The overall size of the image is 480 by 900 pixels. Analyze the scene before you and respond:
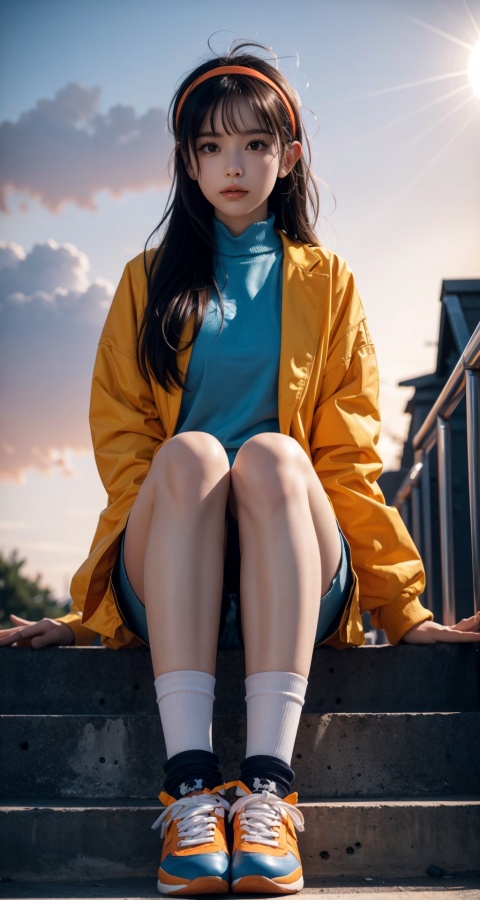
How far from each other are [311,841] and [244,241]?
4.25 feet

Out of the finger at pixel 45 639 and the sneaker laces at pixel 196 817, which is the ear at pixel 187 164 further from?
the sneaker laces at pixel 196 817

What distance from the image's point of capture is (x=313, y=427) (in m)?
2.29

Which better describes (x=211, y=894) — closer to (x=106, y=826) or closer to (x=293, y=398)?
(x=106, y=826)

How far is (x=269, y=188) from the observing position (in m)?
2.28

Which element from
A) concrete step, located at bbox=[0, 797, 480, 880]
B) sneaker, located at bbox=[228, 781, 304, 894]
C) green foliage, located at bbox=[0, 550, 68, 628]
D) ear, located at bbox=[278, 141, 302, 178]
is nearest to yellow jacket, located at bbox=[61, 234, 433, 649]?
ear, located at bbox=[278, 141, 302, 178]

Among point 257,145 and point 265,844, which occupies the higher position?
point 257,145

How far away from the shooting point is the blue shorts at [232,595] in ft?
6.44

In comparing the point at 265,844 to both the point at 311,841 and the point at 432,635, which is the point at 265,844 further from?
the point at 432,635

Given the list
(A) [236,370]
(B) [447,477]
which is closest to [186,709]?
(A) [236,370]

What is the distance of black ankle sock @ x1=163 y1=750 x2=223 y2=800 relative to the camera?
1.63 metres

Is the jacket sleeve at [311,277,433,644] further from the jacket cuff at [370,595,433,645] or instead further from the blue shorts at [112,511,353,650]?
the blue shorts at [112,511,353,650]

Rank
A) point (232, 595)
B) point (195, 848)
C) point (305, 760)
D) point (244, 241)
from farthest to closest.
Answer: point (244, 241) < point (232, 595) < point (305, 760) < point (195, 848)

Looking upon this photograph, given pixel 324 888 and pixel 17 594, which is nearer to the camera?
pixel 324 888

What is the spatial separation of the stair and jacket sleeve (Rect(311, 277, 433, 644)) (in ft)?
0.38
